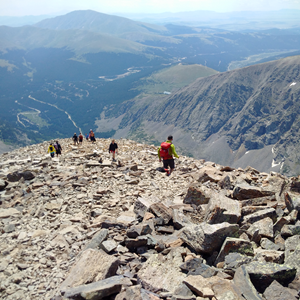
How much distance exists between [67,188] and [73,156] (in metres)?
9.73

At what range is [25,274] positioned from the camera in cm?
877

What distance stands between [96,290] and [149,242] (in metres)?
2.91

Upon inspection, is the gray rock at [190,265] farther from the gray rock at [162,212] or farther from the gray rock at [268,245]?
the gray rock at [162,212]

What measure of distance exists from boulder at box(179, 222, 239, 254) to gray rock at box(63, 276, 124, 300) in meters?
2.94

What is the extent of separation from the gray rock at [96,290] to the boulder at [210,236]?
2.94 metres

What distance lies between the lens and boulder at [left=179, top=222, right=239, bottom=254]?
8625mm

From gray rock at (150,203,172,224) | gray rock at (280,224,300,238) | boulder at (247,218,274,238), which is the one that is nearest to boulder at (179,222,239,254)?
boulder at (247,218,274,238)

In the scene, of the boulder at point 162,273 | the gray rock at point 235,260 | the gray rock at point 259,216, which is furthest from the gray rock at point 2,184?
the gray rock at point 235,260

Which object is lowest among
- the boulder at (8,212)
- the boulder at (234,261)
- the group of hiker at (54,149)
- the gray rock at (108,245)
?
the group of hiker at (54,149)

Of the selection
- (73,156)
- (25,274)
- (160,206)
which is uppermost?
(160,206)

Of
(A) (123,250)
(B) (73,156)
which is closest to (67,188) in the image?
(A) (123,250)

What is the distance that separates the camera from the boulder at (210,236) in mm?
8625

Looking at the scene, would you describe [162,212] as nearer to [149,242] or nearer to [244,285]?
[149,242]

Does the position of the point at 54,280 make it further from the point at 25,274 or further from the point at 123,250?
the point at 123,250
